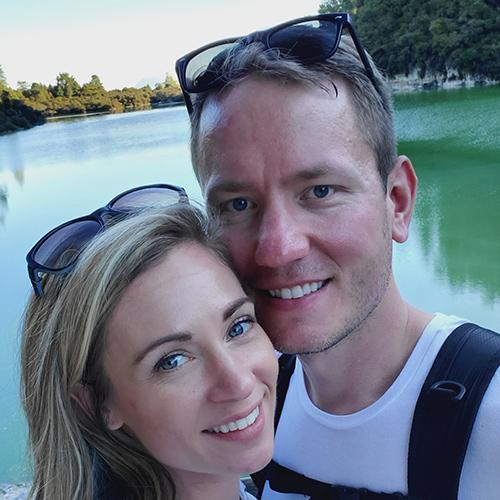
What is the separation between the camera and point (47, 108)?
37094 mm

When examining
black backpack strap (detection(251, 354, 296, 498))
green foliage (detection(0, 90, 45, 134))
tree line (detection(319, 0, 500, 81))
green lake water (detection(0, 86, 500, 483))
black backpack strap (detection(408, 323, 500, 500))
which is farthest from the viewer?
tree line (detection(319, 0, 500, 81))

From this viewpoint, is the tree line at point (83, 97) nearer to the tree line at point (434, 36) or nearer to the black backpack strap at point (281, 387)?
the tree line at point (434, 36)

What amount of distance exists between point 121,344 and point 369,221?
0.61m

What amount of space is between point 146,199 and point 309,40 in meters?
0.56

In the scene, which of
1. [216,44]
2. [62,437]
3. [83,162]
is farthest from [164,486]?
[83,162]

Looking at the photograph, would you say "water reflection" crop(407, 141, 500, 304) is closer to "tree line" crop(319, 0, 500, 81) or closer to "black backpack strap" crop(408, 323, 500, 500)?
"black backpack strap" crop(408, 323, 500, 500)

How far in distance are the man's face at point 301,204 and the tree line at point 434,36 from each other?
122 feet

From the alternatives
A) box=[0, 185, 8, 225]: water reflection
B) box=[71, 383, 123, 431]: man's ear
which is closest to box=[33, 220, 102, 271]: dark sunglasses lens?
box=[71, 383, 123, 431]: man's ear

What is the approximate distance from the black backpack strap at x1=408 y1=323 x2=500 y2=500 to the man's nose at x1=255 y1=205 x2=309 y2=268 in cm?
39

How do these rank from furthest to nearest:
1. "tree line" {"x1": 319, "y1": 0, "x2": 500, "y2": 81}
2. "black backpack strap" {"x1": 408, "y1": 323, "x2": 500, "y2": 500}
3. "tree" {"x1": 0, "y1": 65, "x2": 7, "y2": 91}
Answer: "tree line" {"x1": 319, "y1": 0, "x2": 500, "y2": 81}, "tree" {"x1": 0, "y1": 65, "x2": 7, "y2": 91}, "black backpack strap" {"x1": 408, "y1": 323, "x2": 500, "y2": 500}

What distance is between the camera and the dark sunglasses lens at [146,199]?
4.43ft

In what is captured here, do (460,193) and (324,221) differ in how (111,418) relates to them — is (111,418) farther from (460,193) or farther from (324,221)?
(460,193)

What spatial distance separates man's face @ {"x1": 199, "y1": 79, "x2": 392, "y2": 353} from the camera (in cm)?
113

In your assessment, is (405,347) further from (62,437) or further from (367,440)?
(62,437)
